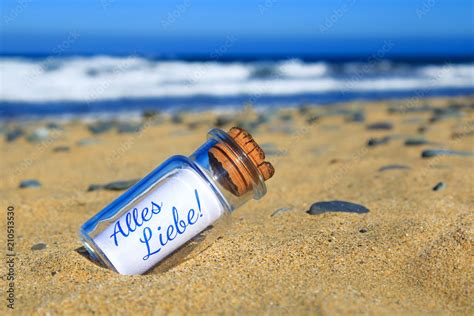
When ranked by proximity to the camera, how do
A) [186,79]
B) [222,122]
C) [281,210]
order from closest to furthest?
[281,210]
[222,122]
[186,79]

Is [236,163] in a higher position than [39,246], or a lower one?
higher

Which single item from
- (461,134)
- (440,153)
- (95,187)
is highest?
(95,187)

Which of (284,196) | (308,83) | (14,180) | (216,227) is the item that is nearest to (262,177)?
(216,227)

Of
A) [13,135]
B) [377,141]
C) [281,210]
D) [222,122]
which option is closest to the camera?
[281,210]

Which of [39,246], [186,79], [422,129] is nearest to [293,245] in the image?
[39,246]

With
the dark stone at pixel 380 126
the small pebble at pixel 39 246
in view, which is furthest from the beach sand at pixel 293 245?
the dark stone at pixel 380 126

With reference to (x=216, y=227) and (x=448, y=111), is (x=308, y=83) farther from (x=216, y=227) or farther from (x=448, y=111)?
(x=216, y=227)

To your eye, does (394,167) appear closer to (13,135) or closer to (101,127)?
(101,127)

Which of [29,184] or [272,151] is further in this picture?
[272,151]
